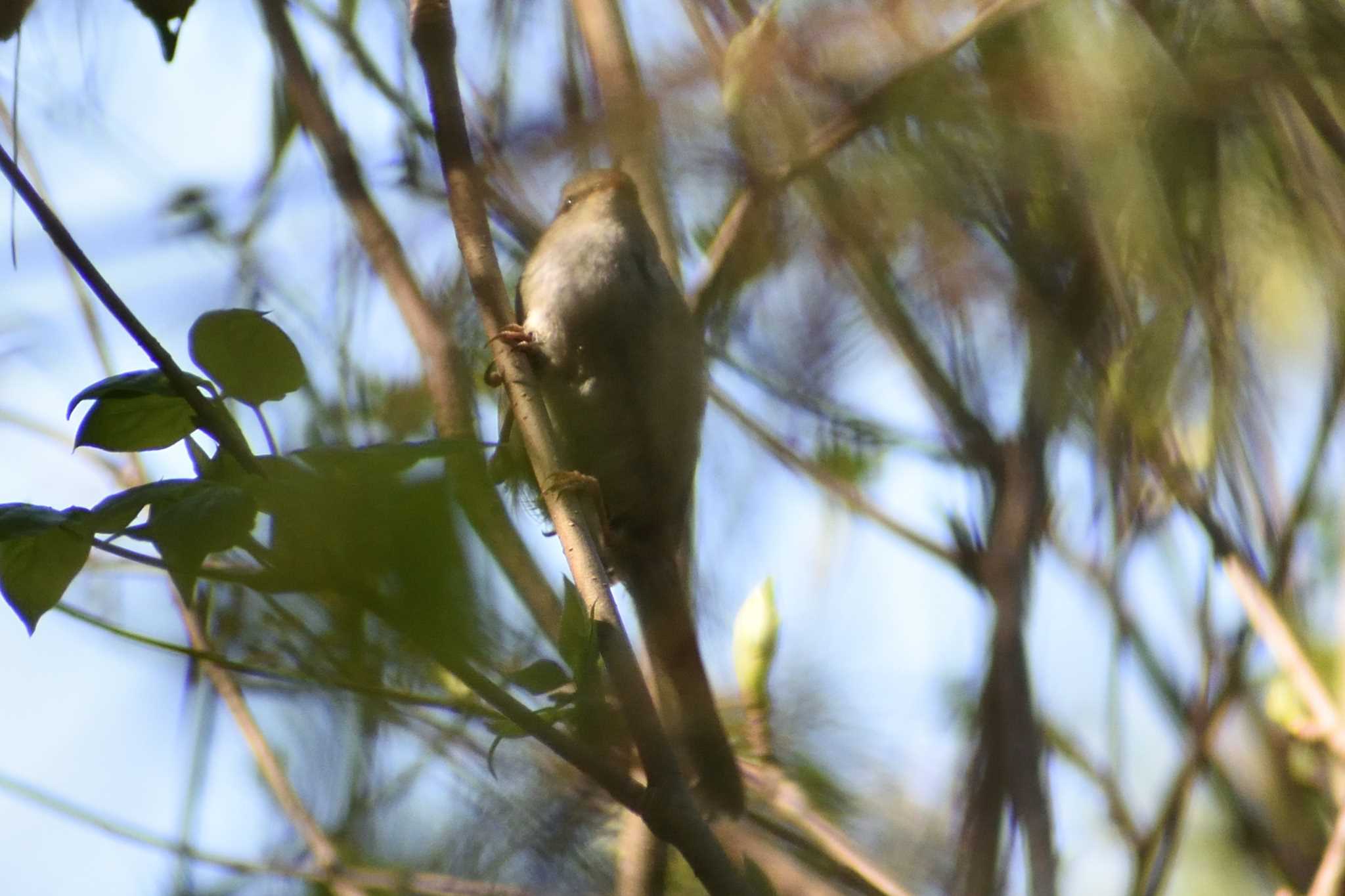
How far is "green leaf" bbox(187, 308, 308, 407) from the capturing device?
45.0 inches

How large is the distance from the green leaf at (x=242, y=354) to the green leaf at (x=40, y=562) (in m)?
0.18

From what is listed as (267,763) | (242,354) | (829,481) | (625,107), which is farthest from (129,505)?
(829,481)

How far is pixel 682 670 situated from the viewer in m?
2.18

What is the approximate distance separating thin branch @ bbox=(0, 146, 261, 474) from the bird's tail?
3.28ft

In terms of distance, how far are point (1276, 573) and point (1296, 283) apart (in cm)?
43

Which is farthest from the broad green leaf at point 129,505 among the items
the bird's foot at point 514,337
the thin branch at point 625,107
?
the thin branch at point 625,107

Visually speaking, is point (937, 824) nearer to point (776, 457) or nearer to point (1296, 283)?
point (776, 457)

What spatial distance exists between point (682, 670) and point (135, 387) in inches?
49.6

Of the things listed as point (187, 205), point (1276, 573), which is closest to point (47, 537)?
point (187, 205)

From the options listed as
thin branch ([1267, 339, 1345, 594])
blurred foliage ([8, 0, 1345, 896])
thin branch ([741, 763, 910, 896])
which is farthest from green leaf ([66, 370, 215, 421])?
thin branch ([1267, 339, 1345, 594])

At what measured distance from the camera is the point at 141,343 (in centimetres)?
107

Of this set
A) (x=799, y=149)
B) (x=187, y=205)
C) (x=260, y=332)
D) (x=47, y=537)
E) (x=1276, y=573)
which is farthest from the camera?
(x=187, y=205)

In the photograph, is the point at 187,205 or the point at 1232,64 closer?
the point at 1232,64

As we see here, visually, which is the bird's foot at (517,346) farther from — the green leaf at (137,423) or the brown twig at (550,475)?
the green leaf at (137,423)
